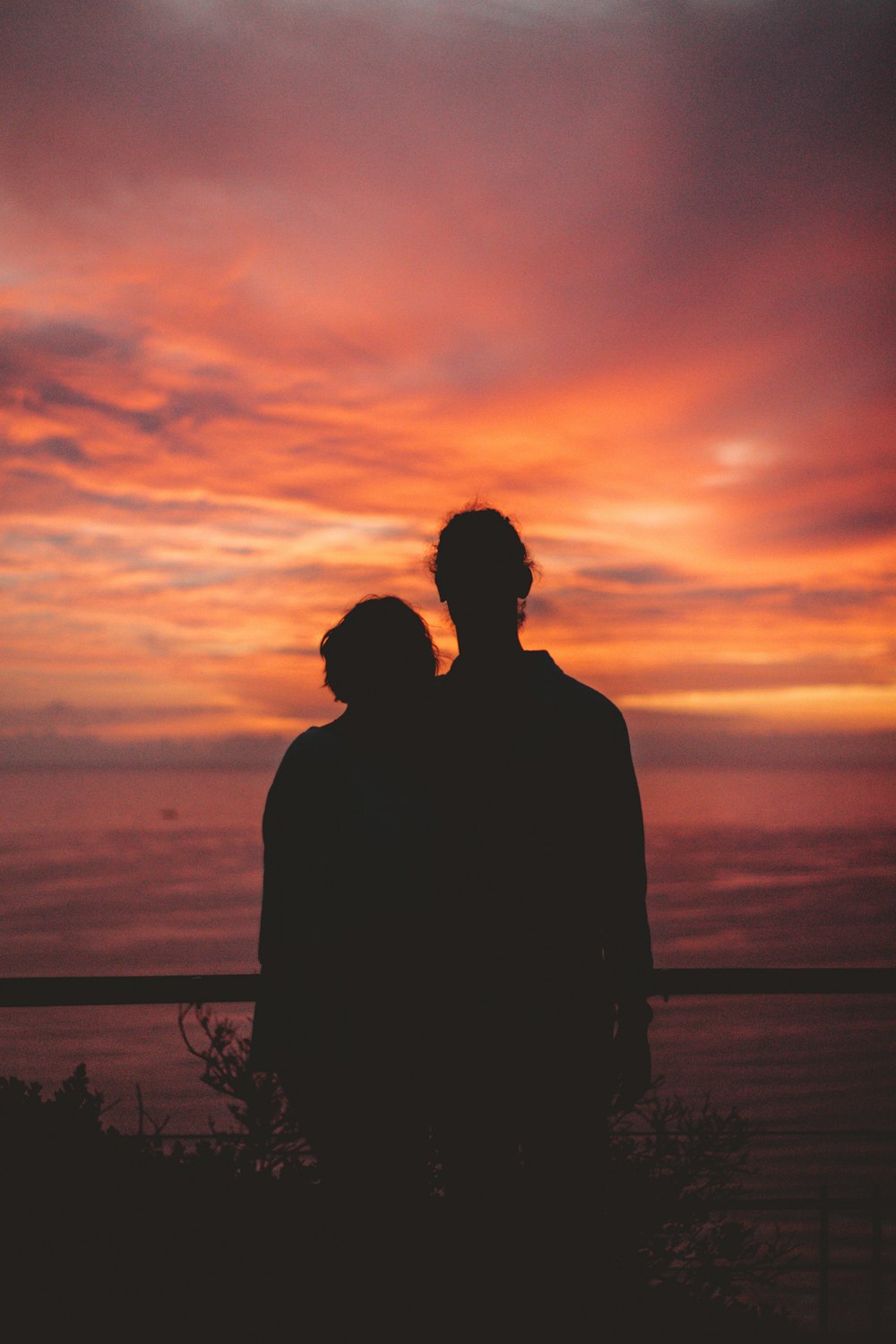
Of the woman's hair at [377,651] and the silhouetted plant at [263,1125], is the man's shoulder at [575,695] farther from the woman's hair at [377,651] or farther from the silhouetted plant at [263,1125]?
the silhouetted plant at [263,1125]

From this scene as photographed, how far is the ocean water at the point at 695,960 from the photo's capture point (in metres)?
25.9

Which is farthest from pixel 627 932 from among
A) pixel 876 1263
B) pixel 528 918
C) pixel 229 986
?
pixel 876 1263

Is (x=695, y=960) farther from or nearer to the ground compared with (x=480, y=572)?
nearer to the ground

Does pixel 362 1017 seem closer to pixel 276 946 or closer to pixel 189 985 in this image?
pixel 276 946

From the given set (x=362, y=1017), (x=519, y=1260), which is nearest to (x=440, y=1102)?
(x=362, y=1017)

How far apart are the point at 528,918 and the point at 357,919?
0.34 meters

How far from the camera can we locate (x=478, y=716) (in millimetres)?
2314

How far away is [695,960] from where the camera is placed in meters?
51.2

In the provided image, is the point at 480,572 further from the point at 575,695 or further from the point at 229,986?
the point at 229,986

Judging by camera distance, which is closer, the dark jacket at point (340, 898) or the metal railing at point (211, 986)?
the dark jacket at point (340, 898)

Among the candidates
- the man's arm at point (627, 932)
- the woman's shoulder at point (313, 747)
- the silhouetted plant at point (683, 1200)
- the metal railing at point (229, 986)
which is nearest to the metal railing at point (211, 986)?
the metal railing at point (229, 986)

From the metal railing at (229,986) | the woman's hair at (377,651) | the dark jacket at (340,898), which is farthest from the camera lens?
the metal railing at (229,986)

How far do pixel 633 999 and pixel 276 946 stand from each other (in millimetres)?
733

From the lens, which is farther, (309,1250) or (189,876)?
(189,876)
